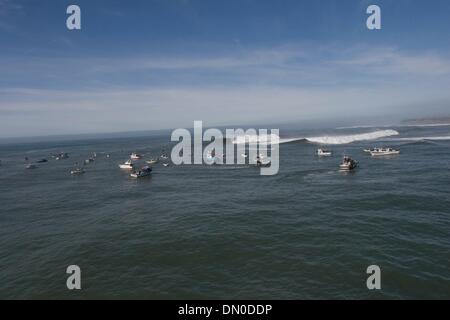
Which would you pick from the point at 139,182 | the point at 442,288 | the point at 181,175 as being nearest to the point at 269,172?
the point at 181,175

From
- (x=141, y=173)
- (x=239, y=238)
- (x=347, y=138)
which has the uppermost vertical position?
(x=347, y=138)

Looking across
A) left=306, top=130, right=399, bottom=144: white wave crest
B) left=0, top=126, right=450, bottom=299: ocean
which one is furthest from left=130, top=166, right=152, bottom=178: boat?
left=306, top=130, right=399, bottom=144: white wave crest

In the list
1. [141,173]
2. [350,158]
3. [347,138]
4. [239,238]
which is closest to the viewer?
[239,238]

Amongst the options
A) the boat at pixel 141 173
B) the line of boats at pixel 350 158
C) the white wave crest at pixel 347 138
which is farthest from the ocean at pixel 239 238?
the white wave crest at pixel 347 138

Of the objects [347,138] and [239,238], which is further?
[347,138]

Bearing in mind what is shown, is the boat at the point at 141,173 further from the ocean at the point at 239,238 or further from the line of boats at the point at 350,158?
the line of boats at the point at 350,158

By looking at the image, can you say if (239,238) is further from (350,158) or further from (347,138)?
(347,138)

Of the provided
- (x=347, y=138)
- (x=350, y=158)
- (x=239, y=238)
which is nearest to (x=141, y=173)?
(x=239, y=238)

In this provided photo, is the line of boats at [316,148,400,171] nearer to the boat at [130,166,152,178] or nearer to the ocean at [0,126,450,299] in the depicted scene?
the ocean at [0,126,450,299]

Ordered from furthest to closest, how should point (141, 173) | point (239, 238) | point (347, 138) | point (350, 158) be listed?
point (347, 138) → point (141, 173) → point (350, 158) → point (239, 238)
